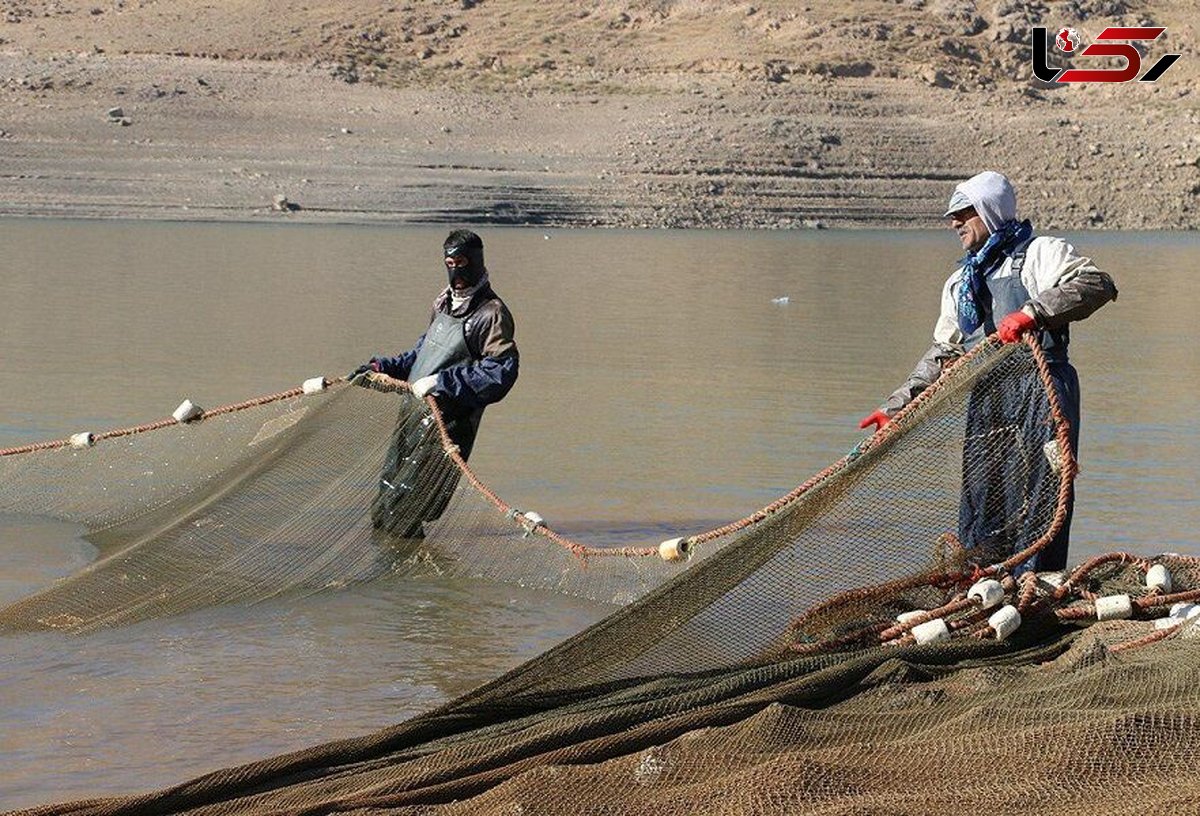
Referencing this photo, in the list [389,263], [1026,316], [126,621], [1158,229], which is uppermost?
[1026,316]

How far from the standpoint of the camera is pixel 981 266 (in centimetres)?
616

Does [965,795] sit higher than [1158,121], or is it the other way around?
[965,795]

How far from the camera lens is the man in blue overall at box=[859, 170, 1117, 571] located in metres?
5.81

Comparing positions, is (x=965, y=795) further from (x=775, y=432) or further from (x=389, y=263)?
(x=389, y=263)

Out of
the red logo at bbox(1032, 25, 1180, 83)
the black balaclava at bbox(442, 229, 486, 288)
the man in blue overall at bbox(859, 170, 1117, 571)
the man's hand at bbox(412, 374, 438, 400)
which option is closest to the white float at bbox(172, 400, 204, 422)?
the man's hand at bbox(412, 374, 438, 400)

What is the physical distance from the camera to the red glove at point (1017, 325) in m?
5.78

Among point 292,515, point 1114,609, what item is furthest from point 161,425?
point 1114,609

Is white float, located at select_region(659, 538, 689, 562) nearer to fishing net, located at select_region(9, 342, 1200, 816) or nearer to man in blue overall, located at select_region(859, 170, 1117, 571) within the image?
fishing net, located at select_region(9, 342, 1200, 816)

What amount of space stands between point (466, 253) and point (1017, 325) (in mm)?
2728

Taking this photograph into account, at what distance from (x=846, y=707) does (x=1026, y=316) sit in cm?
157

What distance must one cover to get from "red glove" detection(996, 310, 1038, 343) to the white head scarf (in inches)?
16.5

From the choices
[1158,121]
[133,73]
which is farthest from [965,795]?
[1158,121]

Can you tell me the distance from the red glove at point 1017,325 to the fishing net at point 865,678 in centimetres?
6

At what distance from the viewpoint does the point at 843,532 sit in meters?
5.76
